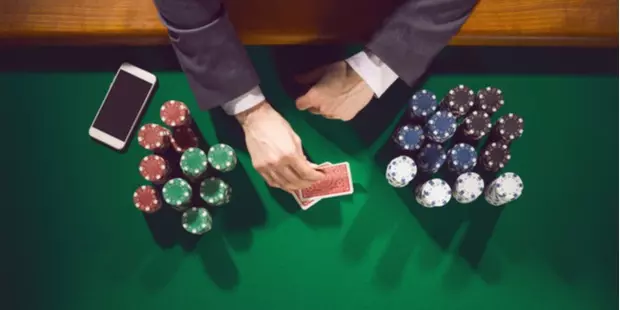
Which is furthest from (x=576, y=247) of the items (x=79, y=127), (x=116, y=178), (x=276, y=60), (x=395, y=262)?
(x=79, y=127)

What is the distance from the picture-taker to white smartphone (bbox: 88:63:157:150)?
1.84 metres

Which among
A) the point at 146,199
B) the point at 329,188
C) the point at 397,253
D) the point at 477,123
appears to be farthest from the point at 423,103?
the point at 146,199

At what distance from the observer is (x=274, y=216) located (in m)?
1.89

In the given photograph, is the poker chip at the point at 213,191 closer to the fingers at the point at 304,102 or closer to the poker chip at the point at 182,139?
the poker chip at the point at 182,139

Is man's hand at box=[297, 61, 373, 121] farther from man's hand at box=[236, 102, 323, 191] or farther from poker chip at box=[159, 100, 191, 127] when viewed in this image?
poker chip at box=[159, 100, 191, 127]

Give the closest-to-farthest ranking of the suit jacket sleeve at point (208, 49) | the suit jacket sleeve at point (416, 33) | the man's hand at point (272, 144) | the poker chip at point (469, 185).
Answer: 1. the suit jacket sleeve at point (208, 49)
2. the suit jacket sleeve at point (416, 33)
3. the man's hand at point (272, 144)
4. the poker chip at point (469, 185)

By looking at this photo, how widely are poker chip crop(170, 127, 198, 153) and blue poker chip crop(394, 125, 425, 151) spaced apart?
2.12 feet

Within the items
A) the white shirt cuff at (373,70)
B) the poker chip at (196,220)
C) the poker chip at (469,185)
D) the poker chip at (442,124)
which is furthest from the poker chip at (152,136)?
the poker chip at (469,185)

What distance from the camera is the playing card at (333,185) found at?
1.87 meters

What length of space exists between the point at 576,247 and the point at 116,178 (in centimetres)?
155

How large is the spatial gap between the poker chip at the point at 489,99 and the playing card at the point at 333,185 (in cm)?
46

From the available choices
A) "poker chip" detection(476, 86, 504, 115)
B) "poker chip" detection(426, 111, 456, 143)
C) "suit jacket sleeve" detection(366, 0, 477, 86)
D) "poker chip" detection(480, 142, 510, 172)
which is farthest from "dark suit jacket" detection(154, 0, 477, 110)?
"poker chip" detection(480, 142, 510, 172)

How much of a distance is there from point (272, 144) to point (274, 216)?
363 mm

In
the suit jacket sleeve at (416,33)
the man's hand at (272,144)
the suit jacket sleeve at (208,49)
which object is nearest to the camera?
the suit jacket sleeve at (208,49)
